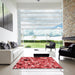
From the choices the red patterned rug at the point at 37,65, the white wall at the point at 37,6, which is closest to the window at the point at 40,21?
the white wall at the point at 37,6

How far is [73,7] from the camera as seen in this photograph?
6.95 meters

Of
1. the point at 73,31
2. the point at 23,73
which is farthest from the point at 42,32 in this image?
the point at 23,73

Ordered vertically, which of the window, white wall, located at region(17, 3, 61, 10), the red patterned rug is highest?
white wall, located at region(17, 3, 61, 10)

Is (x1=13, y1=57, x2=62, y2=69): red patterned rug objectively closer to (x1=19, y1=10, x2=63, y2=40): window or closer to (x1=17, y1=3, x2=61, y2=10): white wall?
(x1=19, y1=10, x2=63, y2=40): window

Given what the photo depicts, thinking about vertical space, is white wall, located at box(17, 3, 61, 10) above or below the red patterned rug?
Answer: above

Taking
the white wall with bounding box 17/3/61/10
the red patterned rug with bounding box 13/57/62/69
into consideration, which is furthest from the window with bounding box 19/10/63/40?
the red patterned rug with bounding box 13/57/62/69

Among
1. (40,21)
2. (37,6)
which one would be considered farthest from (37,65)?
(37,6)

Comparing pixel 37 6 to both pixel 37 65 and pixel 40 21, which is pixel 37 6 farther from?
pixel 37 65

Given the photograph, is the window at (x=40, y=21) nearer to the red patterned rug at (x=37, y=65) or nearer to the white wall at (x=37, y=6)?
the white wall at (x=37, y=6)

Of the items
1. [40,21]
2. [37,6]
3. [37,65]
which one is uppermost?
[37,6]

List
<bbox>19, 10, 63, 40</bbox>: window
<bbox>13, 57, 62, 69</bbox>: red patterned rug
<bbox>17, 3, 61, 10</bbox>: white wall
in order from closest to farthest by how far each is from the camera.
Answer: <bbox>13, 57, 62, 69</bbox>: red patterned rug → <bbox>17, 3, 61, 10</bbox>: white wall → <bbox>19, 10, 63, 40</bbox>: window

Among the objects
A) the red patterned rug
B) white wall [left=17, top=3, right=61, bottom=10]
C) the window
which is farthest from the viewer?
the window

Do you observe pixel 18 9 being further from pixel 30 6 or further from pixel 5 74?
pixel 5 74

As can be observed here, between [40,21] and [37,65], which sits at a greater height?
[40,21]
